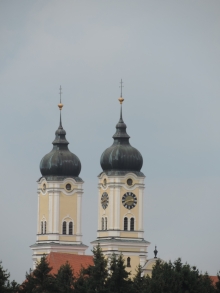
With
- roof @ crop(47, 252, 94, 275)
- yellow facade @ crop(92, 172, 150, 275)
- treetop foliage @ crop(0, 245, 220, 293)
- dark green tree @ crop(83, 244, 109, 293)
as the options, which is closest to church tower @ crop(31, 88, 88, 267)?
yellow facade @ crop(92, 172, 150, 275)

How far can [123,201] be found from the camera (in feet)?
518

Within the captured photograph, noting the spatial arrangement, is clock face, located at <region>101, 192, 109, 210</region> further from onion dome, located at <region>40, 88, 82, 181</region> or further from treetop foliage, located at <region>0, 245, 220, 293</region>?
treetop foliage, located at <region>0, 245, 220, 293</region>

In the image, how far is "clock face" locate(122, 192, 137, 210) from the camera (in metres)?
158

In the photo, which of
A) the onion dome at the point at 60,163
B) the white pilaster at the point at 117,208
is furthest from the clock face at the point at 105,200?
the onion dome at the point at 60,163

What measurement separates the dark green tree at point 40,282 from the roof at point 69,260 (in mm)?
16772

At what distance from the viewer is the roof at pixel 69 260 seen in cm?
15250

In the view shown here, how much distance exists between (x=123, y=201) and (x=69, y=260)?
688cm

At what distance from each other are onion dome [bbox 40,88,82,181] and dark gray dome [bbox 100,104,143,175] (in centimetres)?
344

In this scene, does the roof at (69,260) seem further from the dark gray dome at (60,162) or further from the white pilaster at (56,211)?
the dark gray dome at (60,162)

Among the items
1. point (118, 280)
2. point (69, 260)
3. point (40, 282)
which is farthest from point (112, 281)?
point (69, 260)

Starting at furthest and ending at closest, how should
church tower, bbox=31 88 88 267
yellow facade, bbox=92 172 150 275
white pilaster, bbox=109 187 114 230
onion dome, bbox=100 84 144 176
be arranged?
church tower, bbox=31 88 88 267, onion dome, bbox=100 84 144 176, white pilaster, bbox=109 187 114 230, yellow facade, bbox=92 172 150 275

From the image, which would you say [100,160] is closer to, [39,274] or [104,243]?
[104,243]

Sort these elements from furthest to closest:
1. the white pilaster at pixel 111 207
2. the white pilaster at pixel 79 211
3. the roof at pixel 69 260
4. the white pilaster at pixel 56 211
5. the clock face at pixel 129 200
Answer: the white pilaster at pixel 79 211
the white pilaster at pixel 56 211
the clock face at pixel 129 200
the white pilaster at pixel 111 207
the roof at pixel 69 260

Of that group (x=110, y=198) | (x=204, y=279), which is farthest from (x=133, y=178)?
(x=204, y=279)
